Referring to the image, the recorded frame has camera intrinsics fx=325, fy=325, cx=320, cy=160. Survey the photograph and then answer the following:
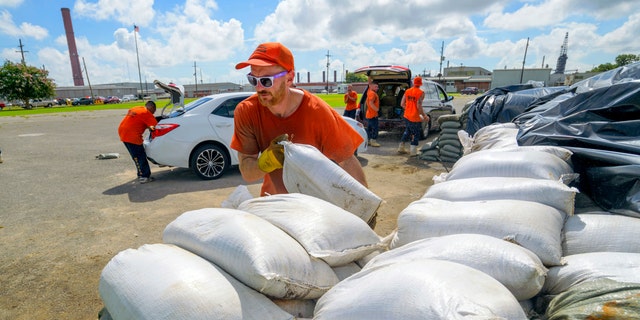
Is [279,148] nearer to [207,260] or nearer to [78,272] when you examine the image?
[207,260]

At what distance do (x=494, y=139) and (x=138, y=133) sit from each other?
17.6 feet

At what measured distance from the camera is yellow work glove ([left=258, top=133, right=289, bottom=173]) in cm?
183

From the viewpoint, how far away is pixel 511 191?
1710mm

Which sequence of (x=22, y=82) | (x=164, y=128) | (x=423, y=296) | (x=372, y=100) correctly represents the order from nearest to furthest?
1. (x=423, y=296)
2. (x=164, y=128)
3. (x=372, y=100)
4. (x=22, y=82)

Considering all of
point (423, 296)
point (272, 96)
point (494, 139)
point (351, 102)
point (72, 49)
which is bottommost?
point (423, 296)

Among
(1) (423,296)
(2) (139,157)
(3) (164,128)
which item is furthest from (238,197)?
(2) (139,157)

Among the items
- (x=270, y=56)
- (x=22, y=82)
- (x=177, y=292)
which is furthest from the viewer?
(x=22, y=82)

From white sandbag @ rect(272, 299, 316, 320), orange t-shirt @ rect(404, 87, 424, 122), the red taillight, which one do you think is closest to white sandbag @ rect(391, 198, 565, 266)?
white sandbag @ rect(272, 299, 316, 320)

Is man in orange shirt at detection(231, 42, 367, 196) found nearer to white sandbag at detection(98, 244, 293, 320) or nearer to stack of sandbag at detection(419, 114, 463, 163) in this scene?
white sandbag at detection(98, 244, 293, 320)

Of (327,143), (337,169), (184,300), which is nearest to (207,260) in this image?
(184,300)

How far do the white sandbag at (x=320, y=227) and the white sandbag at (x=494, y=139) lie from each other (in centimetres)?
185

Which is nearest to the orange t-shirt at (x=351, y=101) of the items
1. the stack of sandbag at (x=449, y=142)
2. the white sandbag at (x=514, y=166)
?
the stack of sandbag at (x=449, y=142)

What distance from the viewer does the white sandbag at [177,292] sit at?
0.99 m

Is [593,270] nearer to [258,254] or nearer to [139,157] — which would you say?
[258,254]
